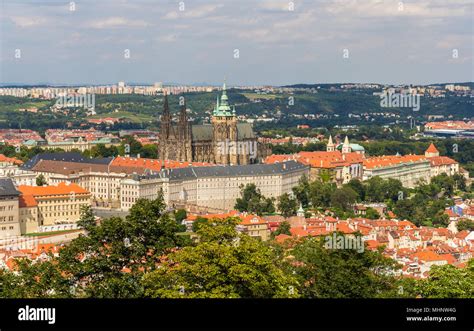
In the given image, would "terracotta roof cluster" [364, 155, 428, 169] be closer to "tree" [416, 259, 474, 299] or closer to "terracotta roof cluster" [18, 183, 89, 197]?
"terracotta roof cluster" [18, 183, 89, 197]

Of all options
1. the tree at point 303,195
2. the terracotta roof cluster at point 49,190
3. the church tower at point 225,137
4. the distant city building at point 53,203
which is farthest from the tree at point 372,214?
the church tower at point 225,137

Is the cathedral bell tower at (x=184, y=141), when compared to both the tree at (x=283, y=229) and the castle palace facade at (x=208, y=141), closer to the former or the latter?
the castle palace facade at (x=208, y=141)

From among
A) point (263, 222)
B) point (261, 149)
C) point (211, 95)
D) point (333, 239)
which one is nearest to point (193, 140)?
point (261, 149)

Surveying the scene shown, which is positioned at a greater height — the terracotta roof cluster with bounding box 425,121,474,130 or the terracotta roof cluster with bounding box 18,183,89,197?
the terracotta roof cluster with bounding box 18,183,89,197

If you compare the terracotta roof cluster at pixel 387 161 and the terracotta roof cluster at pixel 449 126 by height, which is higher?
the terracotta roof cluster at pixel 449 126

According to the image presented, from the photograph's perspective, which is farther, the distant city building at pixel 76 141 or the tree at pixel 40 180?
the distant city building at pixel 76 141

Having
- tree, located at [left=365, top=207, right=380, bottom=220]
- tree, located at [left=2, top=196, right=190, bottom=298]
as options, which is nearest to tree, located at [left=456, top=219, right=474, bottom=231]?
tree, located at [left=365, top=207, right=380, bottom=220]

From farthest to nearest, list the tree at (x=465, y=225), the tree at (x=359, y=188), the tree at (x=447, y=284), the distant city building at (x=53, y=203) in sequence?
A: the tree at (x=359, y=188) → the tree at (x=465, y=225) → the distant city building at (x=53, y=203) → the tree at (x=447, y=284)
